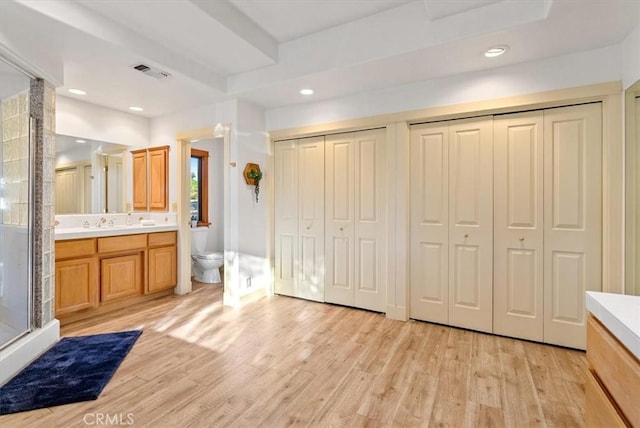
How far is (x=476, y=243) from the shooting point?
2.86 meters

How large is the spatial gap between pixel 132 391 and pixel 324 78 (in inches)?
112

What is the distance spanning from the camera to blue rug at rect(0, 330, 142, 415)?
1823 mm

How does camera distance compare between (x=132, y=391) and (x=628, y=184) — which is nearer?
(x=132, y=391)

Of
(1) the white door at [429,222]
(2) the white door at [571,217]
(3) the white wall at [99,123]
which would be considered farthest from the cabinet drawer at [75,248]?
(2) the white door at [571,217]

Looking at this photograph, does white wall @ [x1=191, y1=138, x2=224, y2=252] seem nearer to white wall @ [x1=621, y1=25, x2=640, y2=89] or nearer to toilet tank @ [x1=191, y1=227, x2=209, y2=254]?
toilet tank @ [x1=191, y1=227, x2=209, y2=254]

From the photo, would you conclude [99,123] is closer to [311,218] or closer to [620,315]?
[311,218]

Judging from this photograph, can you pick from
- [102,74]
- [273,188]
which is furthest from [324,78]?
[102,74]

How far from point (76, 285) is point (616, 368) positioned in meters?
3.84

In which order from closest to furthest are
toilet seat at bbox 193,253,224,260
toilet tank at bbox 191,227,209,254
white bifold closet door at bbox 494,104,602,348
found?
white bifold closet door at bbox 494,104,602,348, toilet seat at bbox 193,253,224,260, toilet tank at bbox 191,227,209,254

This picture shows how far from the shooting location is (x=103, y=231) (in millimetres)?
3189

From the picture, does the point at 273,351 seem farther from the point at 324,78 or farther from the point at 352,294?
the point at 324,78

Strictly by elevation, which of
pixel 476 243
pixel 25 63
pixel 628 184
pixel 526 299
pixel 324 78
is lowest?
pixel 526 299

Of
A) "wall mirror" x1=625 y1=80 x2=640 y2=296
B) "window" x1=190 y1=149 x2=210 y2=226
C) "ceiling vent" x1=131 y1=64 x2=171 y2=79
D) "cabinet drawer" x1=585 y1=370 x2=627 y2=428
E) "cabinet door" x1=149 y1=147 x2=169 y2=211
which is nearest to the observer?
"cabinet drawer" x1=585 y1=370 x2=627 y2=428

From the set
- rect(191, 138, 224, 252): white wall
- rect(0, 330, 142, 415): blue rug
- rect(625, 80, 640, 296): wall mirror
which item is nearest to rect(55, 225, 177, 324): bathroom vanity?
rect(0, 330, 142, 415): blue rug
